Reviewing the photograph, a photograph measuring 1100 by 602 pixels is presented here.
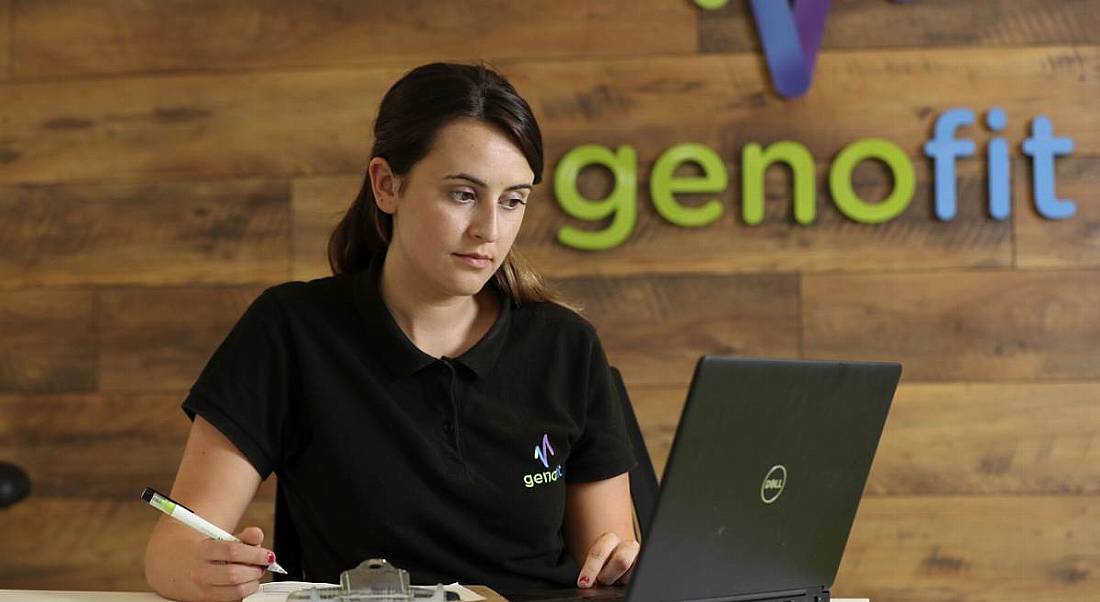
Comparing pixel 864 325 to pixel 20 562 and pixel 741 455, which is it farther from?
pixel 20 562

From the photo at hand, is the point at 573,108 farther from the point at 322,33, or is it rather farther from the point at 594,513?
the point at 594,513

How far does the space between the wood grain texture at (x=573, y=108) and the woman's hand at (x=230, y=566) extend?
5.27 feet

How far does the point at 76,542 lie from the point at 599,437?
5.44 feet

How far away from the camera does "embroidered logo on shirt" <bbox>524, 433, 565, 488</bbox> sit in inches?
70.5

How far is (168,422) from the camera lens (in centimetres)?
300

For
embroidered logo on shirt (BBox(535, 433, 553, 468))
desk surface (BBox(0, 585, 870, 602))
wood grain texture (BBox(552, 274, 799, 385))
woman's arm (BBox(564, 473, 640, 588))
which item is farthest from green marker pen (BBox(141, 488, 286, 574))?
wood grain texture (BBox(552, 274, 799, 385))

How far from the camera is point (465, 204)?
5.70 feet

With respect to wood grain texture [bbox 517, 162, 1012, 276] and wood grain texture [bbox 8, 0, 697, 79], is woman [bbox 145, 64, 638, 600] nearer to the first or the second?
wood grain texture [bbox 517, 162, 1012, 276]

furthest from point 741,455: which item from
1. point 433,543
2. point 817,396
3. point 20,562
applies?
point 20,562

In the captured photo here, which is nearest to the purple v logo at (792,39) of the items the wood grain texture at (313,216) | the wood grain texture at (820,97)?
Answer: the wood grain texture at (820,97)

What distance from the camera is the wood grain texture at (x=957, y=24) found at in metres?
2.83

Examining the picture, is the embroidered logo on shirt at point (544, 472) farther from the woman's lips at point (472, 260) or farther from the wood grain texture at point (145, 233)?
the wood grain texture at point (145, 233)

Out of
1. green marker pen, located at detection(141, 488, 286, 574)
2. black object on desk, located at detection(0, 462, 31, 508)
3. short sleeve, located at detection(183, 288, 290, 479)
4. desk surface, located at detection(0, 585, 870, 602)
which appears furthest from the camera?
black object on desk, located at detection(0, 462, 31, 508)

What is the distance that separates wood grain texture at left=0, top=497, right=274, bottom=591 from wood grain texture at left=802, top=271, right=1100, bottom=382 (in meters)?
1.35
